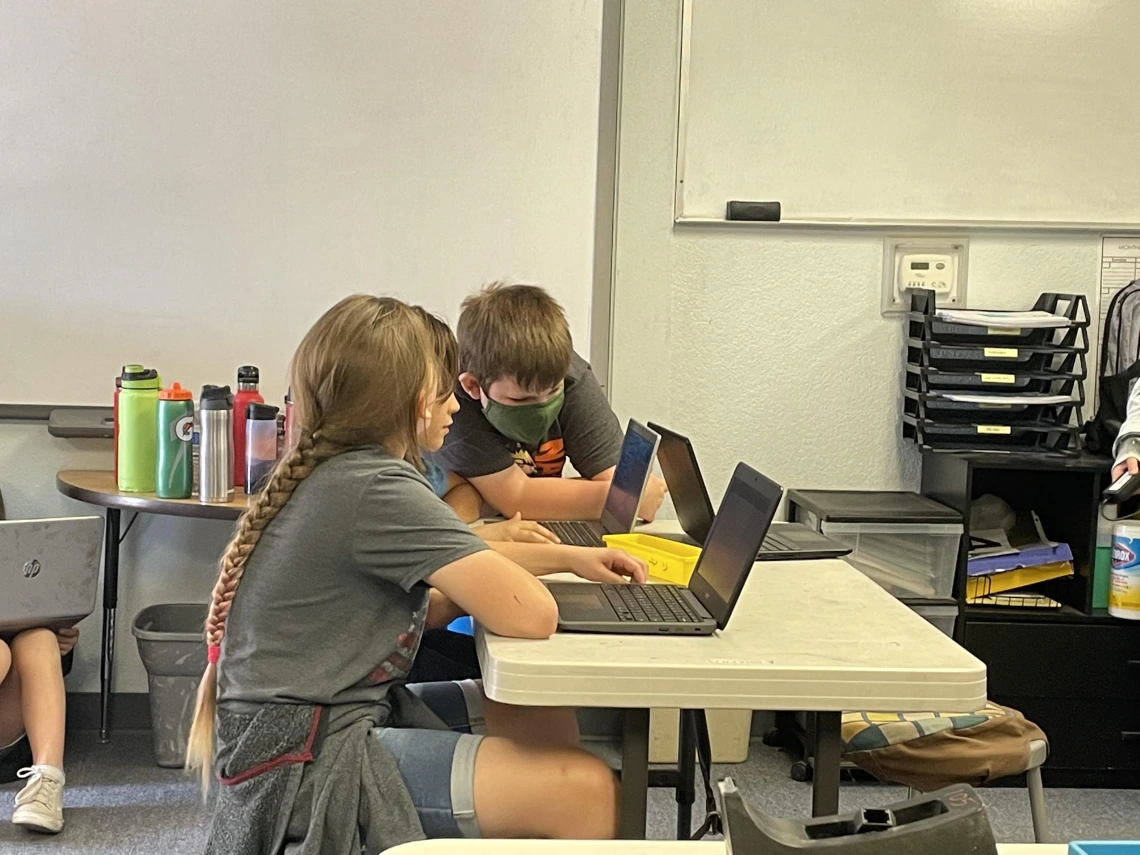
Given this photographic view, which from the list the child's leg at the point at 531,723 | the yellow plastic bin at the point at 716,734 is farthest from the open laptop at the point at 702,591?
the yellow plastic bin at the point at 716,734

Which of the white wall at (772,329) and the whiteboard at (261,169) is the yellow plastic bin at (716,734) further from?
the whiteboard at (261,169)

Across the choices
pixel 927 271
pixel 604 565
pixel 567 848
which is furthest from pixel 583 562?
pixel 927 271

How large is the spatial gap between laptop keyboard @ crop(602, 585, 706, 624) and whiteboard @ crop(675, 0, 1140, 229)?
5.17 ft

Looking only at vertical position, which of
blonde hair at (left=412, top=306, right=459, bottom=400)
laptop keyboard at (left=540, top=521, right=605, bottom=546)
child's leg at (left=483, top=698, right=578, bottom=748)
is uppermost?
blonde hair at (left=412, top=306, right=459, bottom=400)

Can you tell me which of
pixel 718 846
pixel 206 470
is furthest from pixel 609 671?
pixel 206 470

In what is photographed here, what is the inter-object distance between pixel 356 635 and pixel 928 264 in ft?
6.81

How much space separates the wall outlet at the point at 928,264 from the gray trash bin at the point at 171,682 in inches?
74.4

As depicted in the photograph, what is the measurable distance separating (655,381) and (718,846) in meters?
2.28

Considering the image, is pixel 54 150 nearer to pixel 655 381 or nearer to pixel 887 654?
pixel 655 381

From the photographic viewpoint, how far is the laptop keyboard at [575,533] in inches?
83.9

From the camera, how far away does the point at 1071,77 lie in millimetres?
3164

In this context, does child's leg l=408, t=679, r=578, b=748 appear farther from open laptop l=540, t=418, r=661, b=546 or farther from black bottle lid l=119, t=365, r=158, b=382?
black bottle lid l=119, t=365, r=158, b=382

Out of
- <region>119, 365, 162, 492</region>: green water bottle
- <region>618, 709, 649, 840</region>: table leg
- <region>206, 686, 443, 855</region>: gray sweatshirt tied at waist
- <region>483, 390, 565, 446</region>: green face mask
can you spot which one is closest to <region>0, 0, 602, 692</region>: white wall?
<region>119, 365, 162, 492</region>: green water bottle

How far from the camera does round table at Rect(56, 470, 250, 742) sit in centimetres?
264
